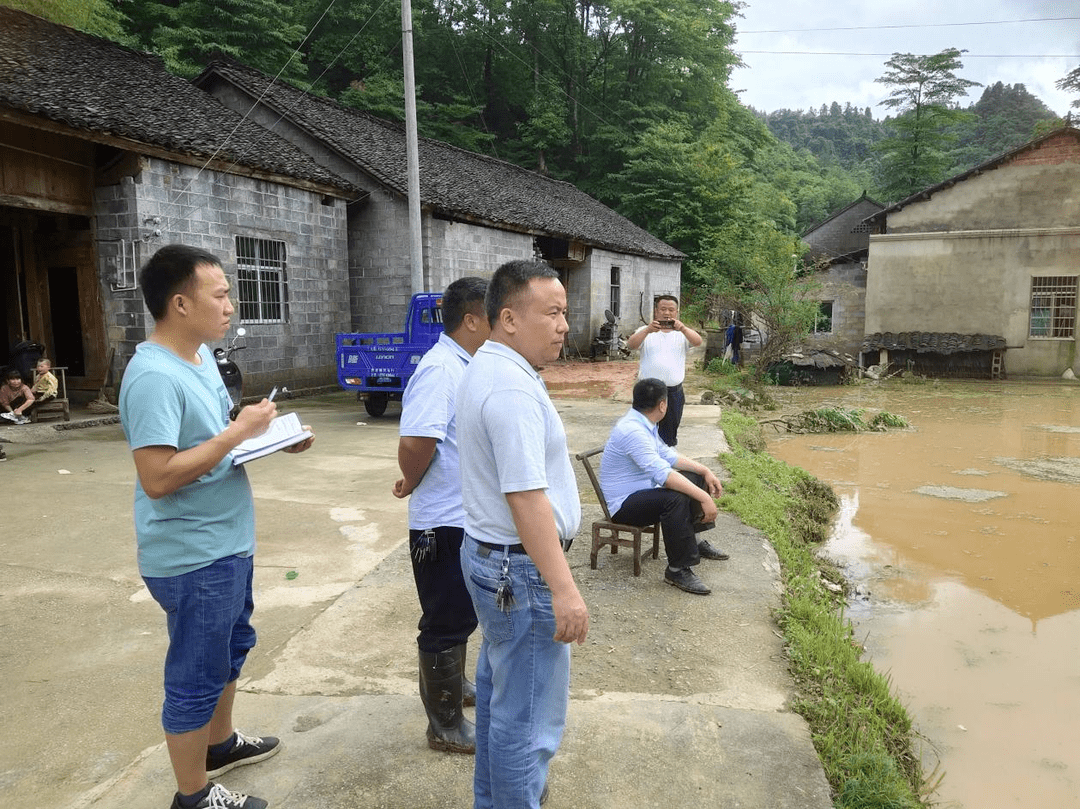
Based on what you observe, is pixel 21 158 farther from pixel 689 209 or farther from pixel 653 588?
pixel 689 209

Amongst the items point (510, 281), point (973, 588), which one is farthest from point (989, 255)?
point (510, 281)

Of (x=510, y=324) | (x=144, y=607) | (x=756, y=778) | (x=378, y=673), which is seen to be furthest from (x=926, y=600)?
(x=144, y=607)

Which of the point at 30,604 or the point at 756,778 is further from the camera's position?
the point at 30,604

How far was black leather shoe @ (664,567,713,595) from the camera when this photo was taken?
4500 mm

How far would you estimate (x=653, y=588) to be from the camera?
4613mm

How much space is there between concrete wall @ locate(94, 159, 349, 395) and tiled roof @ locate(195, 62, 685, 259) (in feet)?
6.26

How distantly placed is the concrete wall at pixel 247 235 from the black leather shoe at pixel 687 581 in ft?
31.2

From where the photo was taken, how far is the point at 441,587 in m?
2.77

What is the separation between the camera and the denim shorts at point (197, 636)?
2.17m

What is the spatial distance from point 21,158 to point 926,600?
11749 millimetres

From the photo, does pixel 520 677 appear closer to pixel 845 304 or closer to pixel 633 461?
pixel 633 461

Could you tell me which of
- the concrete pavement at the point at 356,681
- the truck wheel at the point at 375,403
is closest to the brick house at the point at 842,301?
the truck wheel at the point at 375,403

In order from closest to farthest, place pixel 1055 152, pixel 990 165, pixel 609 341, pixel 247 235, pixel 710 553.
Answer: pixel 710 553, pixel 247 235, pixel 1055 152, pixel 990 165, pixel 609 341

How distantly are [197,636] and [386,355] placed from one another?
29.1 ft
